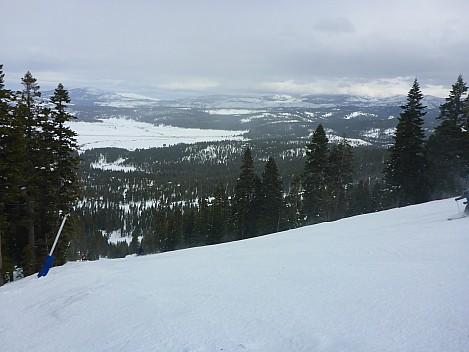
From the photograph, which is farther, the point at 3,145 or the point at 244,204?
the point at 244,204

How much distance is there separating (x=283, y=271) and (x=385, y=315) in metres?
2.77

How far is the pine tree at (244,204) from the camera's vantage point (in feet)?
109

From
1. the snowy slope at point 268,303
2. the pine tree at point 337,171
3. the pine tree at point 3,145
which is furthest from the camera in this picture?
the pine tree at point 337,171

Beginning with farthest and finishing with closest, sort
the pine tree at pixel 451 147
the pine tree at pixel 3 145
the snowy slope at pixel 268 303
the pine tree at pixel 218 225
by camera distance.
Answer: the pine tree at pixel 218 225, the pine tree at pixel 451 147, the pine tree at pixel 3 145, the snowy slope at pixel 268 303

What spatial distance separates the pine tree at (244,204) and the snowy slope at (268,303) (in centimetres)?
2450

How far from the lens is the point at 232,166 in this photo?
177 meters

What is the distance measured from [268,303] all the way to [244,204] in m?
29.2

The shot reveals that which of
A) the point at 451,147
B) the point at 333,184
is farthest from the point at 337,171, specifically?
the point at 451,147

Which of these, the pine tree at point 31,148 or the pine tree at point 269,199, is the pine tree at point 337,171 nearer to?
the pine tree at point 269,199

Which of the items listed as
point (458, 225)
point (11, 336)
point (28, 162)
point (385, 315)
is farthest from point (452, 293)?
point (28, 162)

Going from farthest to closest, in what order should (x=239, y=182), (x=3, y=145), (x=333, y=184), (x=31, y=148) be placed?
1. (x=239, y=182)
2. (x=333, y=184)
3. (x=31, y=148)
4. (x=3, y=145)

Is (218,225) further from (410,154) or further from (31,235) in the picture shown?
(31,235)

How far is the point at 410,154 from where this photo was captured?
28.4 meters

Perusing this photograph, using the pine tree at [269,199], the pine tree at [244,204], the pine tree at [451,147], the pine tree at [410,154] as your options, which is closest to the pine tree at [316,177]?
the pine tree at [269,199]
